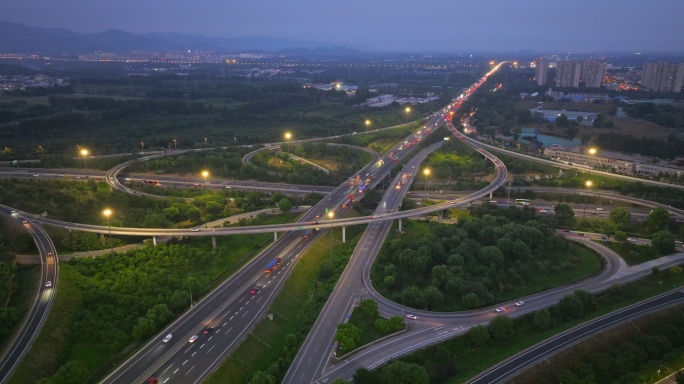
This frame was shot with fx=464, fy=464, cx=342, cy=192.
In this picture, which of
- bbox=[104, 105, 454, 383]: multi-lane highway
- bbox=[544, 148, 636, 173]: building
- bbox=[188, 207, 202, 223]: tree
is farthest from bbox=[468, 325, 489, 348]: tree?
bbox=[544, 148, 636, 173]: building

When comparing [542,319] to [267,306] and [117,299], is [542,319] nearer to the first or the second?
[267,306]

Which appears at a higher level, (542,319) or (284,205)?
(284,205)

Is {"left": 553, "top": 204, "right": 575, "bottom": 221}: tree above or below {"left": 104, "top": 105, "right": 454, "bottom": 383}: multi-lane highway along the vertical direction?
above

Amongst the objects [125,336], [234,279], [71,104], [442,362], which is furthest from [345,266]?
[71,104]

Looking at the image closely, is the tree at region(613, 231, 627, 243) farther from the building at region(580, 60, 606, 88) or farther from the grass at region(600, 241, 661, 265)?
the building at region(580, 60, 606, 88)

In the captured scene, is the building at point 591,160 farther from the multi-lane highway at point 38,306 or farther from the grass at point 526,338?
the multi-lane highway at point 38,306

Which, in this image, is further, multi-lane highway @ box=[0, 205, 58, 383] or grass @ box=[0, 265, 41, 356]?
grass @ box=[0, 265, 41, 356]

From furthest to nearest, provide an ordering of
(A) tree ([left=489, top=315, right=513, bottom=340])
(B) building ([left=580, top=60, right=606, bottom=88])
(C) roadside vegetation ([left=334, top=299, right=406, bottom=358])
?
(B) building ([left=580, top=60, right=606, bottom=88]), (A) tree ([left=489, top=315, right=513, bottom=340]), (C) roadside vegetation ([left=334, top=299, right=406, bottom=358])

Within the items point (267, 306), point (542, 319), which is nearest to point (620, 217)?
point (542, 319)
